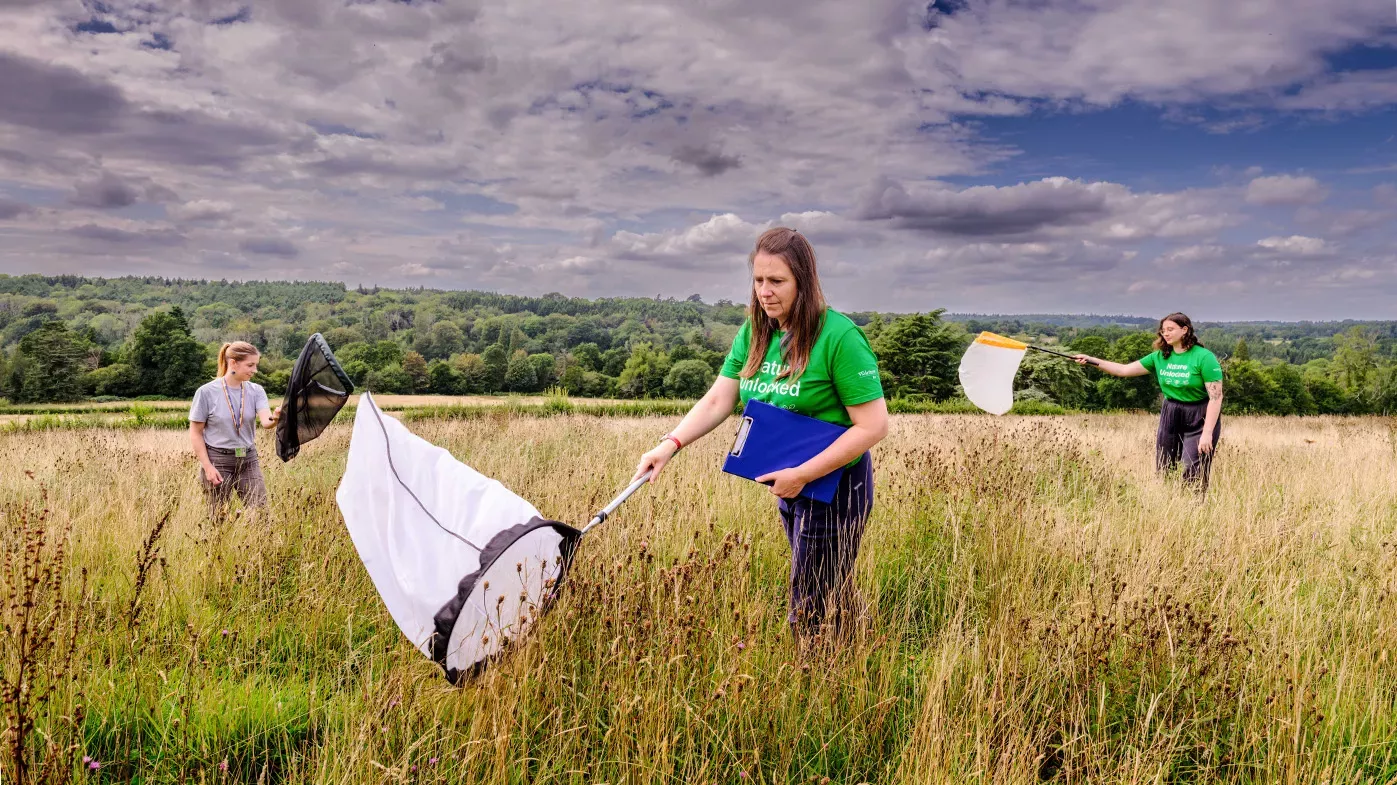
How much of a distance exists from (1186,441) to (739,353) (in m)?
5.70

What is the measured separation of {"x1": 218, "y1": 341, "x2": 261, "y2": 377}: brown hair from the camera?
543 centimetres

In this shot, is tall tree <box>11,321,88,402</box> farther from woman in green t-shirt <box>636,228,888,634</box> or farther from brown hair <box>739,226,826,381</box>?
brown hair <box>739,226,826,381</box>

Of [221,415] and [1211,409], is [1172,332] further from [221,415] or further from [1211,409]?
[221,415]

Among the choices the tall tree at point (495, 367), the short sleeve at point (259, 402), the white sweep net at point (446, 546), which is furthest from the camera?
the tall tree at point (495, 367)

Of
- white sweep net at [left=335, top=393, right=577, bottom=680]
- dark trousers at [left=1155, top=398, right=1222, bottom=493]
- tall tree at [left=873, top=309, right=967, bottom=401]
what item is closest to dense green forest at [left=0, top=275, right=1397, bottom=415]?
tall tree at [left=873, top=309, right=967, bottom=401]

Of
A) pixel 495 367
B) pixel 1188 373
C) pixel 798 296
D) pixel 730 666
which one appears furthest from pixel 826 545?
pixel 495 367

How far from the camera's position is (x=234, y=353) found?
5.45m

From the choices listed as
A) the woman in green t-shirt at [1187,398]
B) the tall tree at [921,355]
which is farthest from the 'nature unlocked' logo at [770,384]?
the tall tree at [921,355]

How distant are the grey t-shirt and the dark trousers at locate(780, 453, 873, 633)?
4449 millimetres

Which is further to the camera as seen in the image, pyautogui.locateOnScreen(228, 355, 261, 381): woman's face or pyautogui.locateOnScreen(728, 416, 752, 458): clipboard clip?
pyautogui.locateOnScreen(228, 355, 261, 381): woman's face

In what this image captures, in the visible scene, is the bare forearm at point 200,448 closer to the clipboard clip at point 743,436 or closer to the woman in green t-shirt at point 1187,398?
the clipboard clip at point 743,436

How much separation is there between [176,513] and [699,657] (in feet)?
14.6

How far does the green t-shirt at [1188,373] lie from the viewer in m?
6.23

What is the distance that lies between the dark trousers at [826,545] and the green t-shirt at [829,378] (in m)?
0.29
